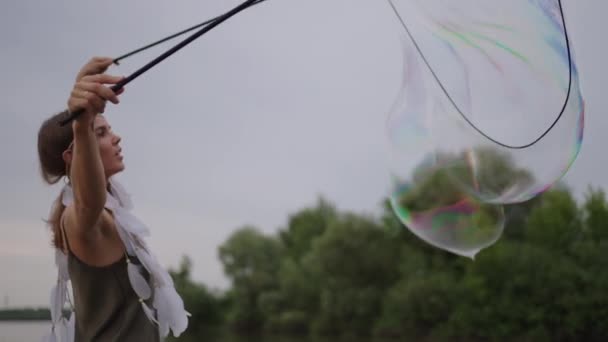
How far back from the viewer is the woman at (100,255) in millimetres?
2133

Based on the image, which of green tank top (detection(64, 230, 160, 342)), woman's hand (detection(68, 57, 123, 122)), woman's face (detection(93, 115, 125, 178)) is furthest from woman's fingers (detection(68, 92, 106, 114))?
green tank top (detection(64, 230, 160, 342))

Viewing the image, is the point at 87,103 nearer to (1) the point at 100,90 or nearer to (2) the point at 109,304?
(1) the point at 100,90

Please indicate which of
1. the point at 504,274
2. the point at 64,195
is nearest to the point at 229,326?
the point at 504,274

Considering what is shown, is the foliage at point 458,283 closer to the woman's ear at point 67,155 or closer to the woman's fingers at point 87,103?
the woman's ear at point 67,155

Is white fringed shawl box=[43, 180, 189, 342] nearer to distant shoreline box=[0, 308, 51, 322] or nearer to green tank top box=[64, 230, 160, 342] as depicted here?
green tank top box=[64, 230, 160, 342]

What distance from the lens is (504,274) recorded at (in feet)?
103

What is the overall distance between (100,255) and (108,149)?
360 mm

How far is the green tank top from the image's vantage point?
2363 millimetres

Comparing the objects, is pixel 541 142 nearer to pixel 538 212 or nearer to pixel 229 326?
pixel 538 212

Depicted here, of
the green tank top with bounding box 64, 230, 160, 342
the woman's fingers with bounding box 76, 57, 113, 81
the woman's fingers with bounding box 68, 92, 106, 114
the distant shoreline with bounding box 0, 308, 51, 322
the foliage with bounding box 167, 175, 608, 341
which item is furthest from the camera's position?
the foliage with bounding box 167, 175, 608, 341

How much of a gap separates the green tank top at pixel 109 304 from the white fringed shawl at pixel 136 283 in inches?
1.6

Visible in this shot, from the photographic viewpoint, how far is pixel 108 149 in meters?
2.46

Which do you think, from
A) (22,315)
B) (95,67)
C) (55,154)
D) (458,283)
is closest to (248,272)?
(458,283)

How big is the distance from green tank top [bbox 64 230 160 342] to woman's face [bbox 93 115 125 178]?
305 millimetres
